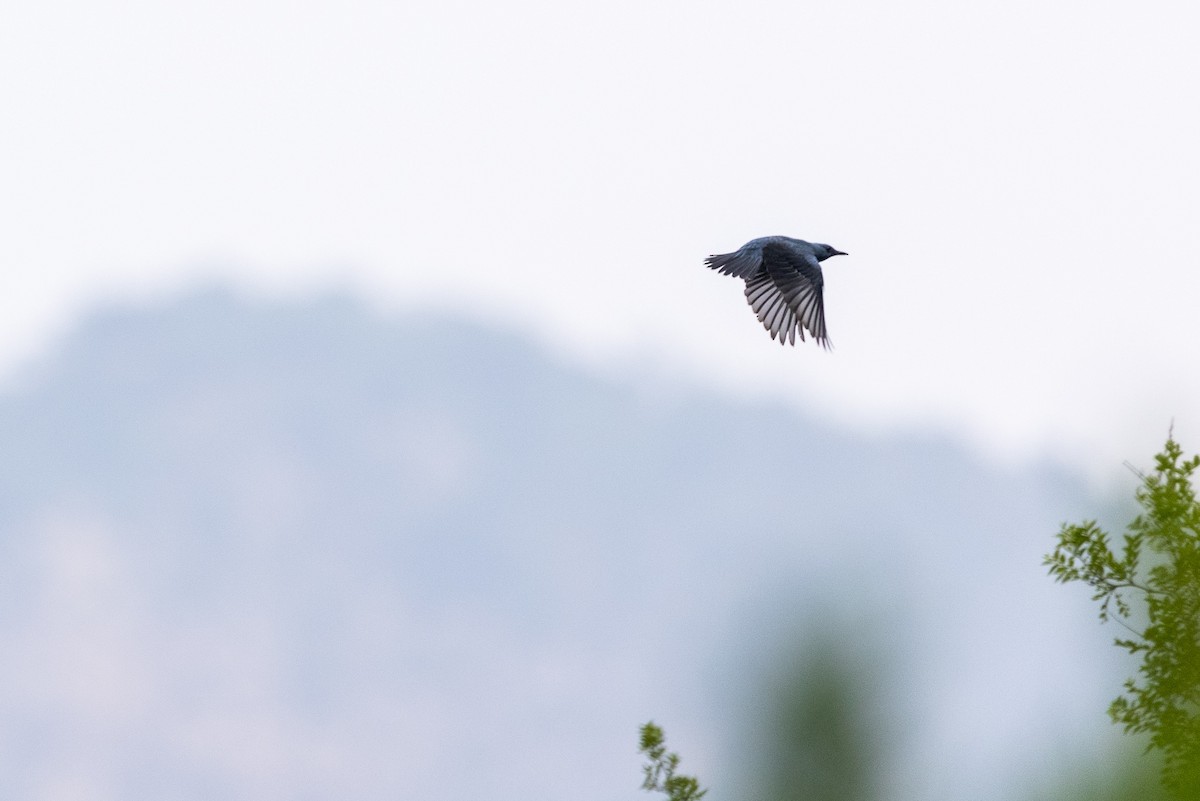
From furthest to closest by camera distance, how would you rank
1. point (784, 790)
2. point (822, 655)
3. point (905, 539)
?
point (905, 539) < point (822, 655) < point (784, 790)

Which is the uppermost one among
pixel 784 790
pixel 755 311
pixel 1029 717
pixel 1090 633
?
pixel 755 311

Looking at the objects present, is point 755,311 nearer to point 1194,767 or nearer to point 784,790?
point 784,790

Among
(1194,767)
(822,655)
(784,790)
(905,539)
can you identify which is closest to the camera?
(1194,767)

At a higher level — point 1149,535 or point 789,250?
point 789,250

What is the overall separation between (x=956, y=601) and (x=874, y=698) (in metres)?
1.84

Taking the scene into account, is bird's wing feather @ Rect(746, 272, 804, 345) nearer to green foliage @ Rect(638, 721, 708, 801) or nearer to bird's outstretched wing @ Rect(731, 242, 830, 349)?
bird's outstretched wing @ Rect(731, 242, 830, 349)

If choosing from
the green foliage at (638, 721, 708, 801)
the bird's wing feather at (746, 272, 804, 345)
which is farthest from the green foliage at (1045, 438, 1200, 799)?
the bird's wing feather at (746, 272, 804, 345)

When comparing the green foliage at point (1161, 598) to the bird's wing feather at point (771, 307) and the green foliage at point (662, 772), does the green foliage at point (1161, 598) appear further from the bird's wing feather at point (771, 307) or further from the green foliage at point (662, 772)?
the bird's wing feather at point (771, 307)

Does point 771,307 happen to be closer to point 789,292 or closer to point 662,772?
point 789,292

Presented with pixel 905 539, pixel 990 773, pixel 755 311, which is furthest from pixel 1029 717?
pixel 755 311

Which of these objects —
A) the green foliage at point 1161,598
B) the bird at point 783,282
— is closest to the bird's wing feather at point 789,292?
the bird at point 783,282

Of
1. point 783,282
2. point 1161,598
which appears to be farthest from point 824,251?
point 1161,598

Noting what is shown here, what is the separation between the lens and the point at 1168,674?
925 centimetres

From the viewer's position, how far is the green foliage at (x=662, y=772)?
7.60 meters
